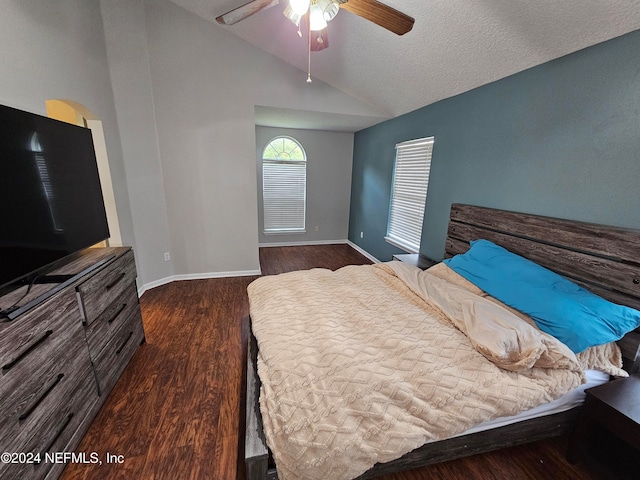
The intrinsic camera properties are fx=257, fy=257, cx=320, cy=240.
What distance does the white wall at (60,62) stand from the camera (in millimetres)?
1559

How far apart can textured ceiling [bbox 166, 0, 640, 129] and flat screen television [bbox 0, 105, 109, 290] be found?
2.13m

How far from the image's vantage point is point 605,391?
127 cm

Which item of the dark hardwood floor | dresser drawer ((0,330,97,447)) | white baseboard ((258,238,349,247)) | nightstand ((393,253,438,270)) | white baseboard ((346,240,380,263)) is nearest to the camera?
dresser drawer ((0,330,97,447))

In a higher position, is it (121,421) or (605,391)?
(605,391)

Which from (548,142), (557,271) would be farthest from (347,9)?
(557,271)

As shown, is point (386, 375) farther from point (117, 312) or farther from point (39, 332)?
point (117, 312)

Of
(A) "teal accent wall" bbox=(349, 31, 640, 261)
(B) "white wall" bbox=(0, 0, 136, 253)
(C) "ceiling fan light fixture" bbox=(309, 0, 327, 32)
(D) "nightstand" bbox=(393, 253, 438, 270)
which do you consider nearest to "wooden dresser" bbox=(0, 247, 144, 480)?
(B) "white wall" bbox=(0, 0, 136, 253)

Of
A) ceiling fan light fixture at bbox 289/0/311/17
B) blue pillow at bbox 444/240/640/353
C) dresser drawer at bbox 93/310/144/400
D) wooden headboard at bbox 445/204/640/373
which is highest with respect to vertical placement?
ceiling fan light fixture at bbox 289/0/311/17

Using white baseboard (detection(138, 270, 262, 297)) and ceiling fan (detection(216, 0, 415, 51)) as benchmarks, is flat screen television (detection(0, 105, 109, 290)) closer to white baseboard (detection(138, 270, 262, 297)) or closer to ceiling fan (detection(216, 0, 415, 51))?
ceiling fan (detection(216, 0, 415, 51))

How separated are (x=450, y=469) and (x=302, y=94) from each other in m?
3.74

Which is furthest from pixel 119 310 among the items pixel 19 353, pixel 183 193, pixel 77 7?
pixel 77 7

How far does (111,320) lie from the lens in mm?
1718

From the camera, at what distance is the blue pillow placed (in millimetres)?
1333

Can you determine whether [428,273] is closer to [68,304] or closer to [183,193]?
[68,304]
